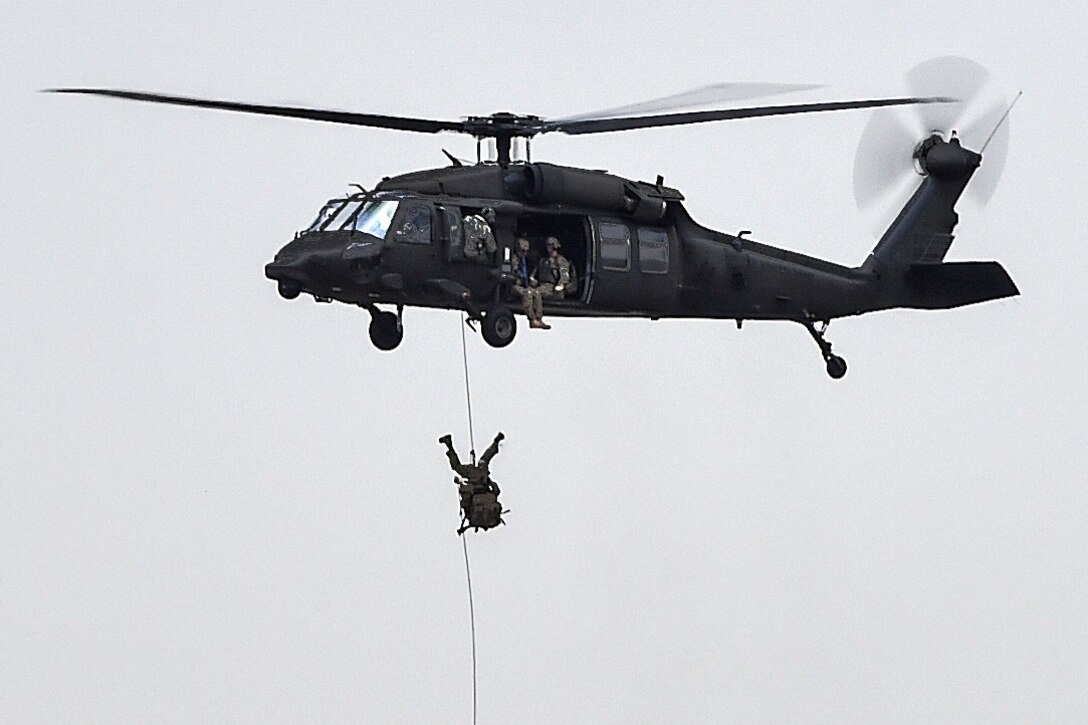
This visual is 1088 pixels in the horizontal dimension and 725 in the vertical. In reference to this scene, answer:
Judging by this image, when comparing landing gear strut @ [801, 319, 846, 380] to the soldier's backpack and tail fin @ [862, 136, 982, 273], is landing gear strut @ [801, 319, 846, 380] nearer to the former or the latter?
tail fin @ [862, 136, 982, 273]

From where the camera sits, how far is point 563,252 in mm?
21609

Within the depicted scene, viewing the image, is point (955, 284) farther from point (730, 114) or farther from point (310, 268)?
point (310, 268)

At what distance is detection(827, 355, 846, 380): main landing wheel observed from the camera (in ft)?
79.2

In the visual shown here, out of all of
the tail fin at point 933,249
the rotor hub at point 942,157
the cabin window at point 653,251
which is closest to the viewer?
the cabin window at point 653,251

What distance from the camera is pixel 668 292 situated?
22.2 meters

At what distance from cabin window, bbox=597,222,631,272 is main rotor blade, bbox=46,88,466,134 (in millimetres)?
1539

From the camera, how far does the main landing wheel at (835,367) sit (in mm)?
24141

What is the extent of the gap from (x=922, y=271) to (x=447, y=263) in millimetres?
5705

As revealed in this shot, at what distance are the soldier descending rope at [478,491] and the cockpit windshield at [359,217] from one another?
2018 millimetres

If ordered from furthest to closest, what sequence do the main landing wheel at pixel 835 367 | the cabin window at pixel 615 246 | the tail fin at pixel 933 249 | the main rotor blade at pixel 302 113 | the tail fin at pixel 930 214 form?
the tail fin at pixel 930 214 → the main landing wheel at pixel 835 367 → the tail fin at pixel 933 249 → the cabin window at pixel 615 246 → the main rotor blade at pixel 302 113

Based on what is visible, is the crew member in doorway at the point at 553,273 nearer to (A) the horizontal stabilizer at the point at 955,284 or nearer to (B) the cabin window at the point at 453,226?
(B) the cabin window at the point at 453,226

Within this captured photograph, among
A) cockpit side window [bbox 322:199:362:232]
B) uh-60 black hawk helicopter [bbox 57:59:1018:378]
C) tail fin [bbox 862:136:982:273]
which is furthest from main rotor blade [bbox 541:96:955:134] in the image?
tail fin [bbox 862:136:982:273]

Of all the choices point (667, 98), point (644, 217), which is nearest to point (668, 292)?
point (644, 217)

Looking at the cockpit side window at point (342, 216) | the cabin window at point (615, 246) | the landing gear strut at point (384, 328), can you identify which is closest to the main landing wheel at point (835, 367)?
the cabin window at point (615, 246)
